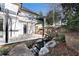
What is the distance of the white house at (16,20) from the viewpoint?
2234 mm

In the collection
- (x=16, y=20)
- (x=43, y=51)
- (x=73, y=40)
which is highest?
(x=16, y=20)

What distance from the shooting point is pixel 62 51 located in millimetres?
2238

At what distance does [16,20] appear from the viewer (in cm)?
226

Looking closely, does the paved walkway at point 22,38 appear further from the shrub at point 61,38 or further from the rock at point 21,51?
the shrub at point 61,38

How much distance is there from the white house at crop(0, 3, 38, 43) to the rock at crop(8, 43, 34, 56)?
0.50 ft

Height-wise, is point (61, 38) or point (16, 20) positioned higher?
point (16, 20)

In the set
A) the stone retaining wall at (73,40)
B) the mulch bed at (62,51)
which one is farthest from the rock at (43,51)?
the stone retaining wall at (73,40)

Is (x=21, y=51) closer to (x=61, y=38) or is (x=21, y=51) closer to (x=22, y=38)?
(x=22, y=38)

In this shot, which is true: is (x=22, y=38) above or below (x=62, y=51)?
above

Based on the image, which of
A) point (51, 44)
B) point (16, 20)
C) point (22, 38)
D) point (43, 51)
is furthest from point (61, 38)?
point (16, 20)

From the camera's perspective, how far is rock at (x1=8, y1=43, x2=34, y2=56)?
7.33 feet

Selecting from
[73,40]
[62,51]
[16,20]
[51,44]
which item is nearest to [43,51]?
[51,44]

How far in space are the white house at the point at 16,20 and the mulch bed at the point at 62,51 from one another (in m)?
0.38

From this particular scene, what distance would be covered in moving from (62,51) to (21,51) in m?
0.55
